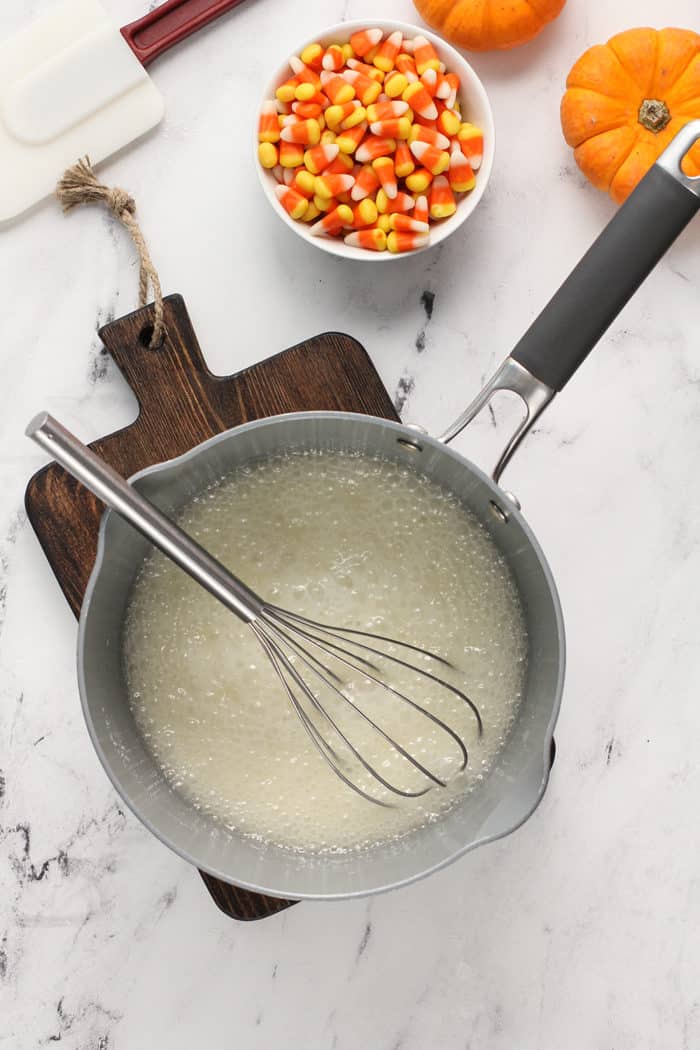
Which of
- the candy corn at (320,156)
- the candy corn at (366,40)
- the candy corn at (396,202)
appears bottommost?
the candy corn at (396,202)

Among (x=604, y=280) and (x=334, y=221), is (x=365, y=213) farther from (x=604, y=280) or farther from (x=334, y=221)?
(x=604, y=280)

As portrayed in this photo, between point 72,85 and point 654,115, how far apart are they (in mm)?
632

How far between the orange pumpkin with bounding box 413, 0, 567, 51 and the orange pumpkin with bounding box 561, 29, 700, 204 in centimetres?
7

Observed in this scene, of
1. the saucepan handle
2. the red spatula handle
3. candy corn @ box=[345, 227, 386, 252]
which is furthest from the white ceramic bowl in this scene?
the saucepan handle

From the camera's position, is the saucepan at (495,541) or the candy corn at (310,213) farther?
the candy corn at (310,213)

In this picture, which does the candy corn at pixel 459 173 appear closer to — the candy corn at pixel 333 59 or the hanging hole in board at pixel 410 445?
the candy corn at pixel 333 59

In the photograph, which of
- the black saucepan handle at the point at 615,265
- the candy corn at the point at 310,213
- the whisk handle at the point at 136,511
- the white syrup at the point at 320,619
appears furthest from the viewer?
the candy corn at the point at 310,213

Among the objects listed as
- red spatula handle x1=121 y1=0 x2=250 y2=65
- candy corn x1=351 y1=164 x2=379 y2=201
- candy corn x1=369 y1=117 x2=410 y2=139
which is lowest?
candy corn x1=351 y1=164 x2=379 y2=201

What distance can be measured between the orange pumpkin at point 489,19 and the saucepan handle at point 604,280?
311 millimetres

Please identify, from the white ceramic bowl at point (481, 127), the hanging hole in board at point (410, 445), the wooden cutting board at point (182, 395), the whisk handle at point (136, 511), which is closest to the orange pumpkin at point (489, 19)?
the white ceramic bowl at point (481, 127)

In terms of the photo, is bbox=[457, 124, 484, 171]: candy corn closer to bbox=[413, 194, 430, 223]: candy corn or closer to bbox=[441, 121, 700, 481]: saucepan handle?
bbox=[413, 194, 430, 223]: candy corn

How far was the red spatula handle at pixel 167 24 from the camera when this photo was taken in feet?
3.51

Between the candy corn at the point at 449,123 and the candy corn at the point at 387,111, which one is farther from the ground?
the candy corn at the point at 387,111

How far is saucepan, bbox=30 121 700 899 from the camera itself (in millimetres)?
829
